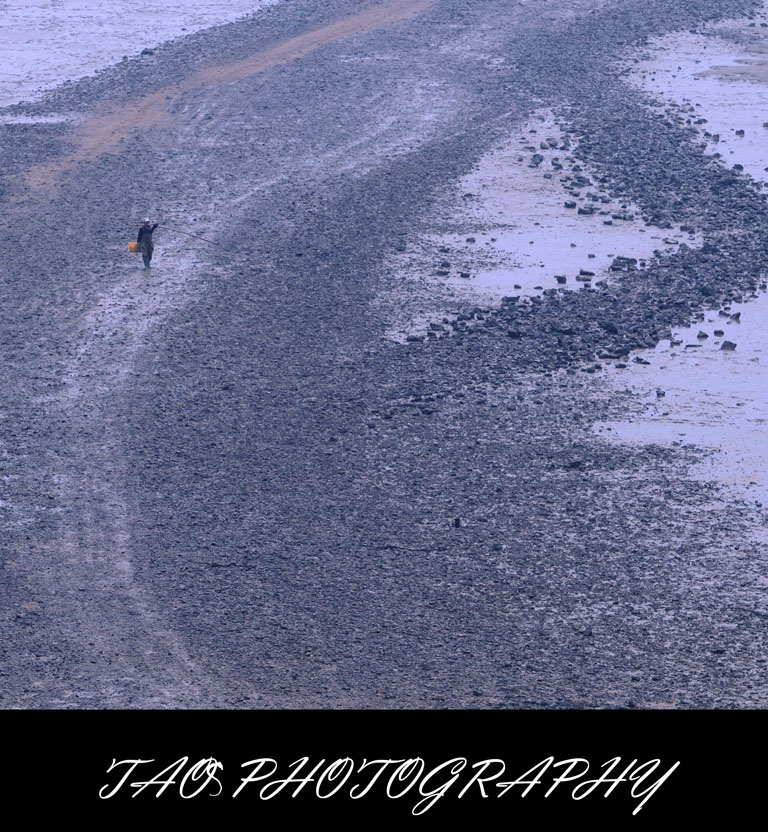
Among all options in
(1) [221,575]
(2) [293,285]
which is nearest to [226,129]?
(2) [293,285]

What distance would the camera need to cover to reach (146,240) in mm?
17766

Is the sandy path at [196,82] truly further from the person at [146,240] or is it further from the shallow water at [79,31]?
the person at [146,240]

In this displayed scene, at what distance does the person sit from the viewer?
17.7 metres

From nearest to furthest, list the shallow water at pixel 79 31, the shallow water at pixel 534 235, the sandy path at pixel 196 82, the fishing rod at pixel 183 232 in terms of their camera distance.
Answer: the shallow water at pixel 534 235
the fishing rod at pixel 183 232
the sandy path at pixel 196 82
the shallow water at pixel 79 31

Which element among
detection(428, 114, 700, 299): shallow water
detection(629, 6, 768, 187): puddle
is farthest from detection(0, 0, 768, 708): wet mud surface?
detection(629, 6, 768, 187): puddle

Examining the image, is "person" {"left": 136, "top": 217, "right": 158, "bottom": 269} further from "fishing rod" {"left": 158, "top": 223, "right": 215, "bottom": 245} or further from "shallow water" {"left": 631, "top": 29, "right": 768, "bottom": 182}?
"shallow water" {"left": 631, "top": 29, "right": 768, "bottom": 182}

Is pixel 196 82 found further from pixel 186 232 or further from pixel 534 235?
pixel 534 235

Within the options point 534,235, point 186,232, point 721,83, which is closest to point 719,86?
point 721,83

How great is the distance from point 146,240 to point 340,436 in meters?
5.63

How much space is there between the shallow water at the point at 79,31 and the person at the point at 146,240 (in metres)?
8.31

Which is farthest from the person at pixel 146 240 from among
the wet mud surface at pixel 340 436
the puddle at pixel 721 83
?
the puddle at pixel 721 83

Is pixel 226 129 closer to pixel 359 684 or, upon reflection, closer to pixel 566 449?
pixel 566 449

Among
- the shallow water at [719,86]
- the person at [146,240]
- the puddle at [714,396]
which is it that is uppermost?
the person at [146,240]

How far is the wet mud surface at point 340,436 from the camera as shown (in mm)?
10180
